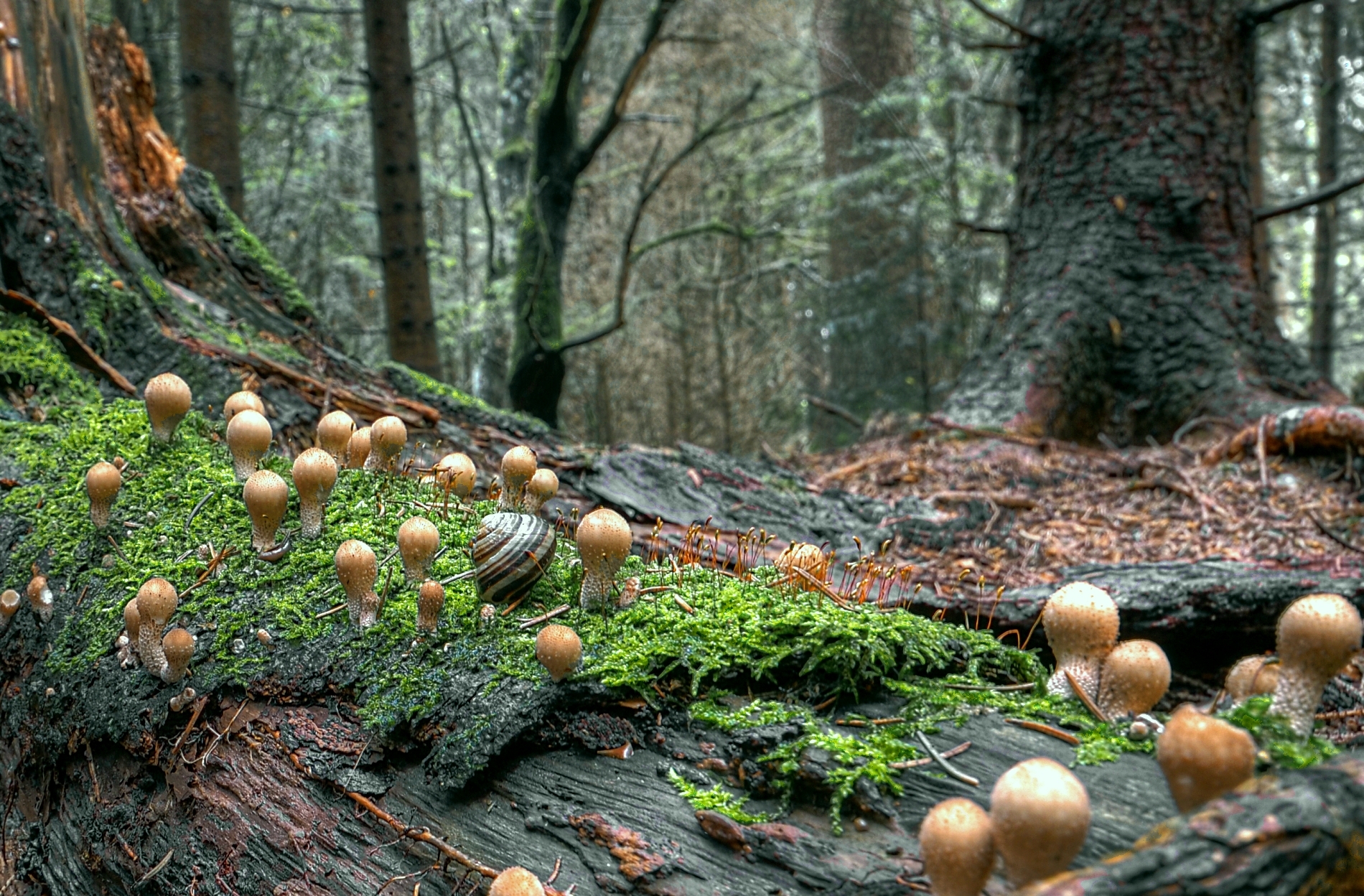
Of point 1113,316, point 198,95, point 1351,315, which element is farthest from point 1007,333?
point 1351,315

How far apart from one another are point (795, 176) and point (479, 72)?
19.5 feet

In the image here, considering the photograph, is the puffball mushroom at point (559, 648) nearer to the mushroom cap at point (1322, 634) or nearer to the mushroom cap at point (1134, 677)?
the mushroom cap at point (1134, 677)

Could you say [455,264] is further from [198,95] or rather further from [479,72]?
[198,95]

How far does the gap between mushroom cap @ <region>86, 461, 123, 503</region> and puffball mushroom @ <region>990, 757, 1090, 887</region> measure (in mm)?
2312

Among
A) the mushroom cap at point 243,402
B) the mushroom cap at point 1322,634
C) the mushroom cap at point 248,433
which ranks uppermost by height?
the mushroom cap at point 243,402

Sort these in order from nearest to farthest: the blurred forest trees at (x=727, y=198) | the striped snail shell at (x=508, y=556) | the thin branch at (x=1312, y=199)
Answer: the striped snail shell at (x=508, y=556)
the thin branch at (x=1312, y=199)
the blurred forest trees at (x=727, y=198)

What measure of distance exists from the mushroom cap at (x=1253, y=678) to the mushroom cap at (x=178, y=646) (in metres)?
2.09

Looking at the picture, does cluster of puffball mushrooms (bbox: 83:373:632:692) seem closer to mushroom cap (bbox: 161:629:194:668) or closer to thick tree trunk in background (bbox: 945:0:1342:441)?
mushroom cap (bbox: 161:629:194:668)

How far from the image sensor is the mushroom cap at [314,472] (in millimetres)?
2119

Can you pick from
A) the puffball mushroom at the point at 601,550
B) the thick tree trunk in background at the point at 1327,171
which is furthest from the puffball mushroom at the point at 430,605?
the thick tree trunk in background at the point at 1327,171

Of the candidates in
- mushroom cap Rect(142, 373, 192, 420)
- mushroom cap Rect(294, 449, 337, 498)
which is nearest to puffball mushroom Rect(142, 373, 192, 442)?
mushroom cap Rect(142, 373, 192, 420)

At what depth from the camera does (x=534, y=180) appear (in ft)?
22.1

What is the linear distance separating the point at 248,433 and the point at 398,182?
4.87 m

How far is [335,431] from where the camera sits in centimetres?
243
